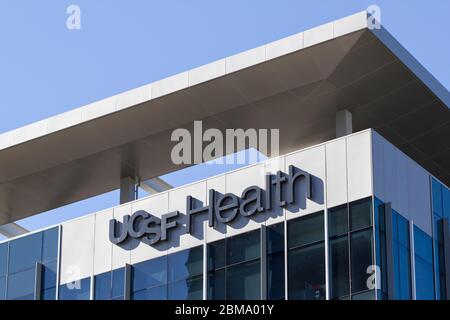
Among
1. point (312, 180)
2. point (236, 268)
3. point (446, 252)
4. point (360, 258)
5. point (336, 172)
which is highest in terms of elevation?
point (336, 172)

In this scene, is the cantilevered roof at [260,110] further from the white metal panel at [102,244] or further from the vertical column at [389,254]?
the vertical column at [389,254]

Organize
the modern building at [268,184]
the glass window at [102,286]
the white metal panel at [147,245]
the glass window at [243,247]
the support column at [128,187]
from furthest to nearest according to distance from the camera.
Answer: the support column at [128,187] → the glass window at [102,286] → the white metal panel at [147,245] → the glass window at [243,247] → the modern building at [268,184]

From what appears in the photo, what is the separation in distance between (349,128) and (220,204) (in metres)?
4.67

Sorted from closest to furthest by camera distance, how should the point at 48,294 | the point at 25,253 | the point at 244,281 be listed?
the point at 244,281 → the point at 48,294 → the point at 25,253

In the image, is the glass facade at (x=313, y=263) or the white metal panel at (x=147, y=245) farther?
the white metal panel at (x=147, y=245)

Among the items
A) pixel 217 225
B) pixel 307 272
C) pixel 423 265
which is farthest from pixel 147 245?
pixel 423 265

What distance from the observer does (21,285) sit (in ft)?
132

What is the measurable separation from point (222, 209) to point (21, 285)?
333 inches

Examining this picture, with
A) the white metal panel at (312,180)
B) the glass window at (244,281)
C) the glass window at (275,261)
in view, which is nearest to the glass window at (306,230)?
the white metal panel at (312,180)

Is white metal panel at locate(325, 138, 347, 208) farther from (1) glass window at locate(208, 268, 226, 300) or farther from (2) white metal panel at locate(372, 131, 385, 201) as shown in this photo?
(1) glass window at locate(208, 268, 226, 300)

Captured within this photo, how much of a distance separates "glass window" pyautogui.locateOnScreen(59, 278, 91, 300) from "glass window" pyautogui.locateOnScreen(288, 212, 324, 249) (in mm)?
7780

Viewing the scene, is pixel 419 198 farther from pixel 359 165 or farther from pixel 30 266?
pixel 30 266

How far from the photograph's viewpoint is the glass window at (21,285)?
40.1 metres

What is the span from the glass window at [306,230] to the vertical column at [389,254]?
174cm
